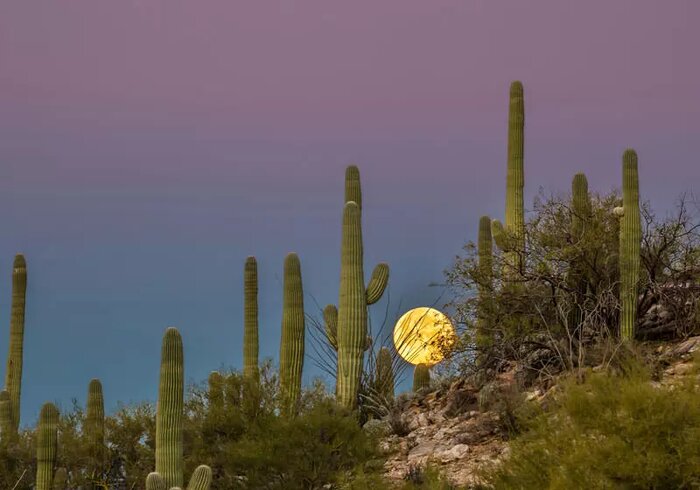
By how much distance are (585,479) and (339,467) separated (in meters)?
8.90

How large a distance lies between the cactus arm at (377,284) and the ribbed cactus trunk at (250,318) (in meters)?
3.13

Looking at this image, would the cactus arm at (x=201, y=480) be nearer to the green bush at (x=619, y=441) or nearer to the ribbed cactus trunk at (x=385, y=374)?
the green bush at (x=619, y=441)

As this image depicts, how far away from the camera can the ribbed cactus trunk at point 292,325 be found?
28.6 meters

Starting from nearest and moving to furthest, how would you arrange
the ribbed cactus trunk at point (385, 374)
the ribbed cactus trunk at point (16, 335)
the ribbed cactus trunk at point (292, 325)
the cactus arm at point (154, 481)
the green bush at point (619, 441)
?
the green bush at point (619, 441)
the cactus arm at point (154, 481)
the ribbed cactus trunk at point (292, 325)
the ribbed cactus trunk at point (385, 374)
the ribbed cactus trunk at point (16, 335)

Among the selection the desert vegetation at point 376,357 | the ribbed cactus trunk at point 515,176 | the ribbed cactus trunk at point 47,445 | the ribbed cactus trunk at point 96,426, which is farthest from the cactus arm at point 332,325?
the ribbed cactus trunk at point 47,445

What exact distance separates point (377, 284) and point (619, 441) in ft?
42.3

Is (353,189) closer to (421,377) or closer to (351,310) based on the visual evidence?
(351,310)

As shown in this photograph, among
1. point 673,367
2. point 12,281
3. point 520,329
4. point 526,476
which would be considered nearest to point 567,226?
point 520,329

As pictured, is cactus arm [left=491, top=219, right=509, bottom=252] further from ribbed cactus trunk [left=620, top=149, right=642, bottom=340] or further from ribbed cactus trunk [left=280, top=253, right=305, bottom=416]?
ribbed cactus trunk [left=280, top=253, right=305, bottom=416]

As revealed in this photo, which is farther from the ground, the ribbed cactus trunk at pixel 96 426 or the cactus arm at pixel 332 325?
the cactus arm at pixel 332 325

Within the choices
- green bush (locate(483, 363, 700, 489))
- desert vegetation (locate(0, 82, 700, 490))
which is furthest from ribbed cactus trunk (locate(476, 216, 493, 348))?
green bush (locate(483, 363, 700, 489))

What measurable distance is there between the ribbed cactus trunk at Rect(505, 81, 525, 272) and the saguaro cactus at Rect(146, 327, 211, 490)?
8391mm

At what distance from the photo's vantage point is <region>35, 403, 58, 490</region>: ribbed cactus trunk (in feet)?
91.1

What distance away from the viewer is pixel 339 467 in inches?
974
